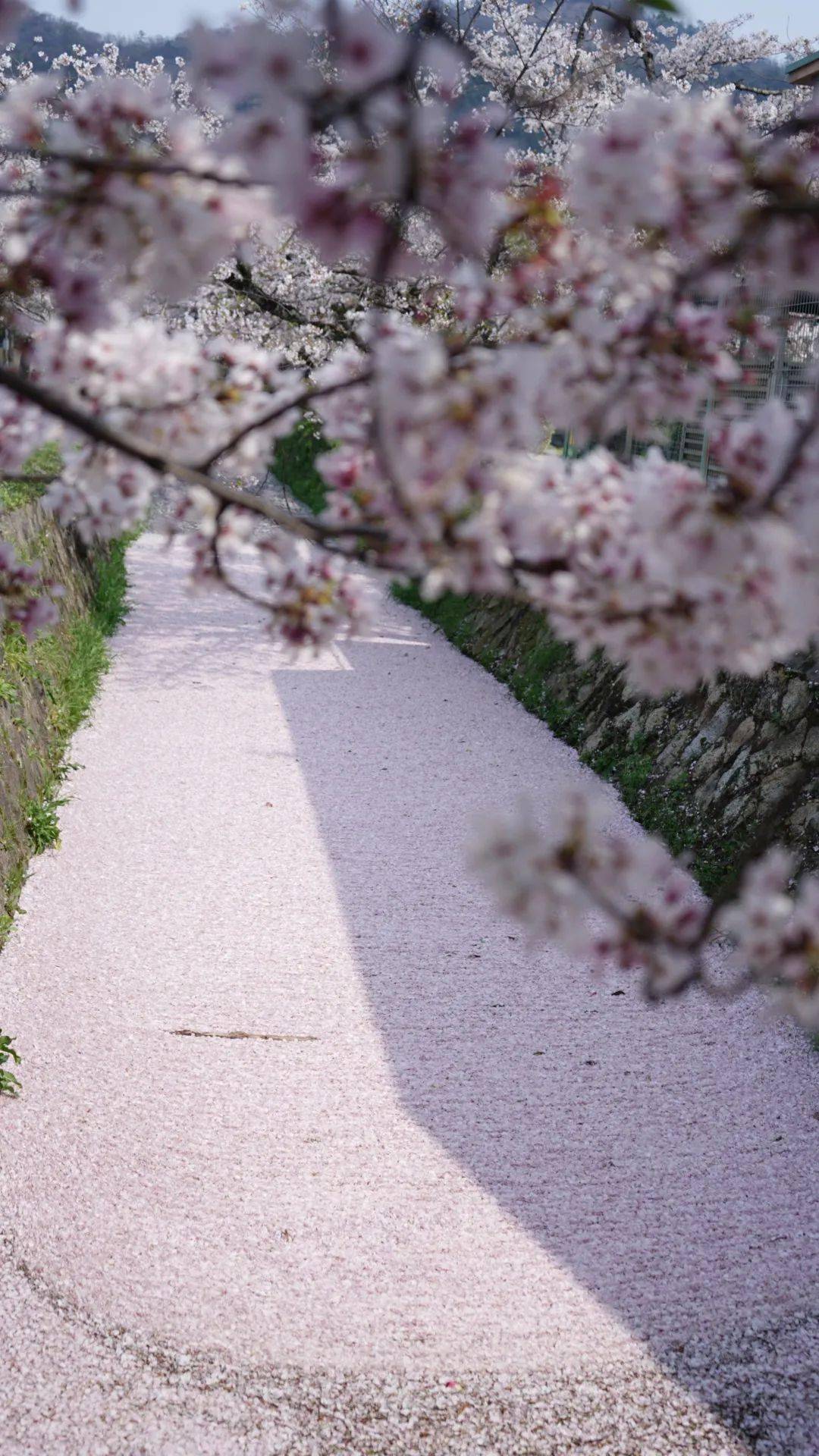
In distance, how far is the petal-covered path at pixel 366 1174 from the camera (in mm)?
3215

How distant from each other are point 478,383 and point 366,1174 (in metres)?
3.41

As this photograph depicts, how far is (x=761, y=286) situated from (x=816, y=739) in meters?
5.04

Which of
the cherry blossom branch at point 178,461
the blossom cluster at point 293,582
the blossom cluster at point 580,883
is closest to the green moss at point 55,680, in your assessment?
the blossom cluster at point 293,582

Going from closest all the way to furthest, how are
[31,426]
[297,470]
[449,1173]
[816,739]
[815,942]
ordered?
1. [815,942]
2. [31,426]
3. [449,1173]
4. [816,739]
5. [297,470]

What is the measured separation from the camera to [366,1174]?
13.4 feet

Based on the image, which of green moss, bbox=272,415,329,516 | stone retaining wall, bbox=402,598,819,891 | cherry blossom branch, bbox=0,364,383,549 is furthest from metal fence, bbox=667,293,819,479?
green moss, bbox=272,415,329,516

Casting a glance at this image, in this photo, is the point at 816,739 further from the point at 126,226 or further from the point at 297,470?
the point at 297,470

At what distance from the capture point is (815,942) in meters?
1.51

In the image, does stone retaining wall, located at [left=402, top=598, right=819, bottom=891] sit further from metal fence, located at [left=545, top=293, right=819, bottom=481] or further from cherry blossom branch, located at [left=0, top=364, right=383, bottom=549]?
cherry blossom branch, located at [left=0, top=364, right=383, bottom=549]

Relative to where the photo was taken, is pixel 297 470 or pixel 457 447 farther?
pixel 297 470

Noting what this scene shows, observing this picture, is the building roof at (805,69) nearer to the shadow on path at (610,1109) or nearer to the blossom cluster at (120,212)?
the shadow on path at (610,1109)

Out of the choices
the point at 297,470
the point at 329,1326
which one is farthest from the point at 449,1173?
the point at 297,470

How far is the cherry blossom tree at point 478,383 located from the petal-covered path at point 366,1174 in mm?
2157

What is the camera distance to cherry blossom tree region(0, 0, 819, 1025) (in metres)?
1.24
